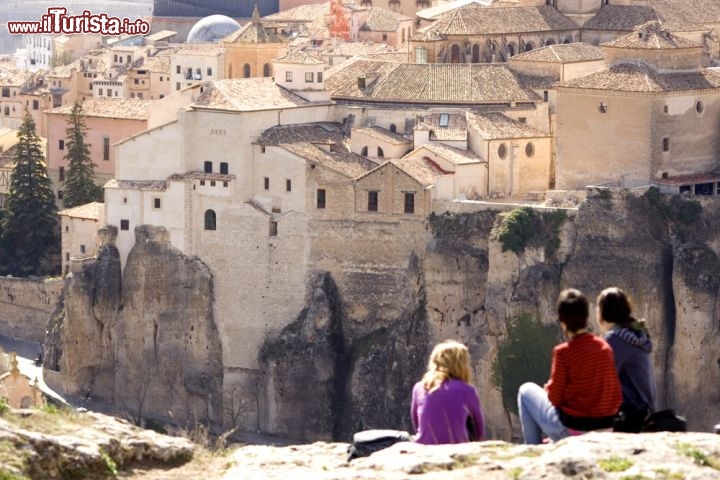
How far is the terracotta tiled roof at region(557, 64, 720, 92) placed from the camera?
54688 millimetres

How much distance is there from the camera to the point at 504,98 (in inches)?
2357

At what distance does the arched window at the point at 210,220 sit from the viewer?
190 ft

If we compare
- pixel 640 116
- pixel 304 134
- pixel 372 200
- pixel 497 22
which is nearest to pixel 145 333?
pixel 304 134

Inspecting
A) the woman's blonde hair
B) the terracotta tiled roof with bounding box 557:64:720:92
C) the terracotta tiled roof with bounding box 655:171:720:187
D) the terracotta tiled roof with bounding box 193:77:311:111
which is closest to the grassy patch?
the woman's blonde hair

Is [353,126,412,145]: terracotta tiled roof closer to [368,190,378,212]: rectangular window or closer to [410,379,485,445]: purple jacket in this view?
[368,190,378,212]: rectangular window

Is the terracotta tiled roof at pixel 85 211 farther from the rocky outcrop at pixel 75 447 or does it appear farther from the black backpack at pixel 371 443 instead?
the black backpack at pixel 371 443

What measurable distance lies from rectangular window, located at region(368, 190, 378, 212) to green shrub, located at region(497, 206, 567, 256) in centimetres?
353

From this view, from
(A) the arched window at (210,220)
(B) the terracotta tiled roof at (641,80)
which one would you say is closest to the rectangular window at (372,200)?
(A) the arched window at (210,220)

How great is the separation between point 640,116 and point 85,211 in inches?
721

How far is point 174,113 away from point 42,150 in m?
11.4

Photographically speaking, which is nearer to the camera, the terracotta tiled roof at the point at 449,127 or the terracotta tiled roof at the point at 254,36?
the terracotta tiled roof at the point at 449,127
